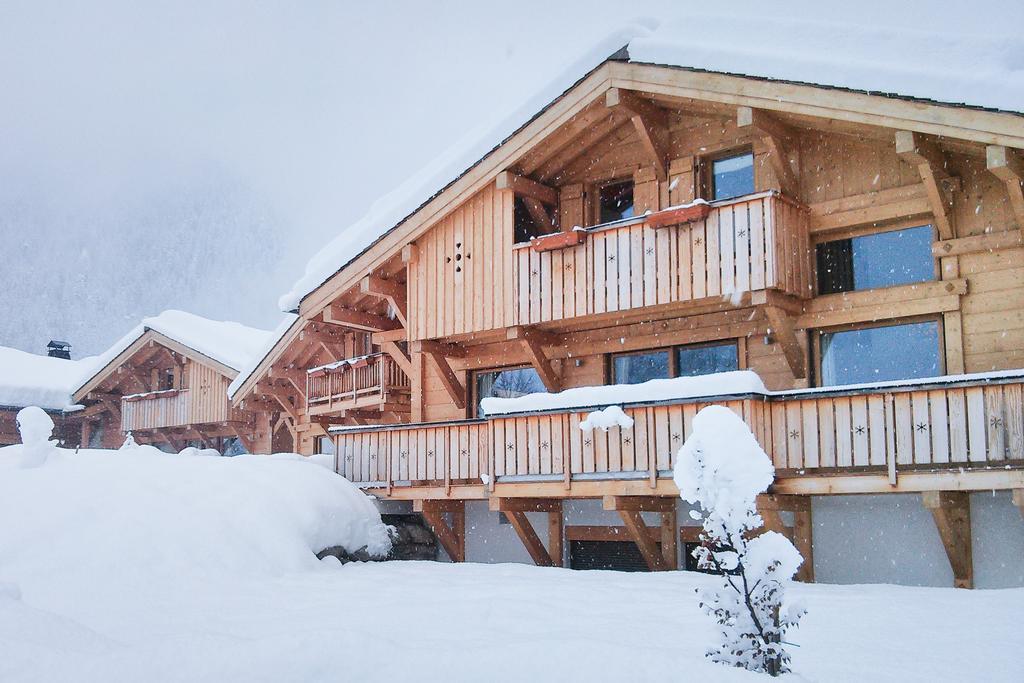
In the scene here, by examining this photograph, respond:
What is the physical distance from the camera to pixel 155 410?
28.9m

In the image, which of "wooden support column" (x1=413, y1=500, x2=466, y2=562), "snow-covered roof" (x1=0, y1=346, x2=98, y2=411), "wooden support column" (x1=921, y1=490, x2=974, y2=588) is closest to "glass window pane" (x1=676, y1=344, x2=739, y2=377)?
"wooden support column" (x1=921, y1=490, x2=974, y2=588)

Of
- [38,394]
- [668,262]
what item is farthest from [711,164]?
[38,394]

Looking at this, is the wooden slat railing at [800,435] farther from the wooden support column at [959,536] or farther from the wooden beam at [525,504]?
the wooden support column at [959,536]

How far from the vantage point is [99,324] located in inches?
4852

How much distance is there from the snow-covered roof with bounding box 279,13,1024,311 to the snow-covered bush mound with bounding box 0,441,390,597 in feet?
16.2

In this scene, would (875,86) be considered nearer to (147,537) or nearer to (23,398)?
(147,537)

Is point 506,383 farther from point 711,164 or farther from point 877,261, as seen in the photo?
point 877,261

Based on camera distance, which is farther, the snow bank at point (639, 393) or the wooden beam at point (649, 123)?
the wooden beam at point (649, 123)

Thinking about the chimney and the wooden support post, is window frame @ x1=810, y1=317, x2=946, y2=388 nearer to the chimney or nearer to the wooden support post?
the wooden support post

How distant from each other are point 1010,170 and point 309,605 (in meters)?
8.81

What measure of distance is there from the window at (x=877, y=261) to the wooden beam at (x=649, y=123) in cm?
271

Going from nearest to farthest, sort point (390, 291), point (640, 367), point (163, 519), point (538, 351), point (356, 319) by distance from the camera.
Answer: point (163, 519), point (640, 367), point (538, 351), point (390, 291), point (356, 319)

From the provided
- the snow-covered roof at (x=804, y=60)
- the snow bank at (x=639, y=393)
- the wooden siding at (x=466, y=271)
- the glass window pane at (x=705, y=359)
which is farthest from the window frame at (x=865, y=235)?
the wooden siding at (x=466, y=271)

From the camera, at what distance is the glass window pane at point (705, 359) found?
14.7m
